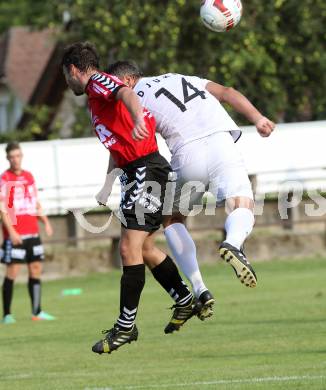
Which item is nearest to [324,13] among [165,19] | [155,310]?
[165,19]

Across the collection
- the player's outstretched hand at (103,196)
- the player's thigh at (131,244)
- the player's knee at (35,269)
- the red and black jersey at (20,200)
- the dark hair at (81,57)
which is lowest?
the player's knee at (35,269)

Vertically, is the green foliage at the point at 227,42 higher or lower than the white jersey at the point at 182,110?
lower

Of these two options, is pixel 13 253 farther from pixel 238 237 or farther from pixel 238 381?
pixel 238 237

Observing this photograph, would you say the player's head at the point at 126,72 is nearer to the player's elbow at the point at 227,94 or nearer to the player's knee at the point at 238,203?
the player's elbow at the point at 227,94

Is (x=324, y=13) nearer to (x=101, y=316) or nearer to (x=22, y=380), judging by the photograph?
(x=101, y=316)

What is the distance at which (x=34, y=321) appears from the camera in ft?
49.8

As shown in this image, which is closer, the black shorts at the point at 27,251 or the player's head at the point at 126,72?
the player's head at the point at 126,72

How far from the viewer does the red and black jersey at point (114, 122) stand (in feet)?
27.2

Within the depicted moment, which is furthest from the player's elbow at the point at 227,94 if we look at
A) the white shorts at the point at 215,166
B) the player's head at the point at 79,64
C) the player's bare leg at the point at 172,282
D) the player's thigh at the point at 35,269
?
the player's thigh at the point at 35,269

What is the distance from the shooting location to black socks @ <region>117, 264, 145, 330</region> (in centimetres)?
862

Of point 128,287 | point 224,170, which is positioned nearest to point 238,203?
point 224,170

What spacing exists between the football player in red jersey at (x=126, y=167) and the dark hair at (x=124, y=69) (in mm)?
302

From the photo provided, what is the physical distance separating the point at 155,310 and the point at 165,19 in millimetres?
16204

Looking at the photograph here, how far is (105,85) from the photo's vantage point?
824 cm
